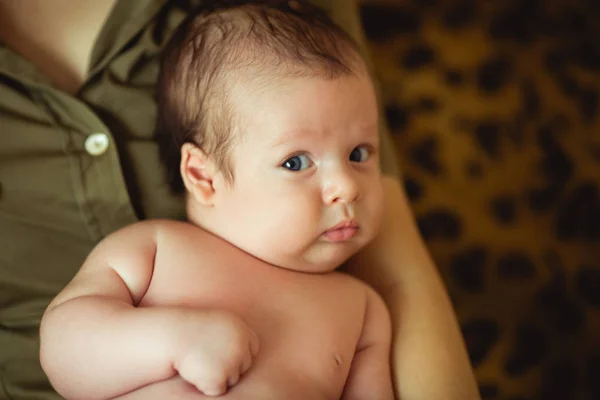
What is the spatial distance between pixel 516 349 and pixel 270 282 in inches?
33.5

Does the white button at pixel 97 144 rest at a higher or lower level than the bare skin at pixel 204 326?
higher

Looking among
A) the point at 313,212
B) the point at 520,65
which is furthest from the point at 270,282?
the point at 520,65

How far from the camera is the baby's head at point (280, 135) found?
2.67 feet

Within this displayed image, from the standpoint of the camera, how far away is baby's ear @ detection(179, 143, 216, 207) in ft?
2.83

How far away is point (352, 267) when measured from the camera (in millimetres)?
1024

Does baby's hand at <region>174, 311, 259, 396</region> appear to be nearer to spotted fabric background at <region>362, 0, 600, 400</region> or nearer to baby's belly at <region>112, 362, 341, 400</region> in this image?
baby's belly at <region>112, 362, 341, 400</region>

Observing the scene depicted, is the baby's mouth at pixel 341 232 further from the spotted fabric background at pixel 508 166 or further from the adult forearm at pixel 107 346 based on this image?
the spotted fabric background at pixel 508 166

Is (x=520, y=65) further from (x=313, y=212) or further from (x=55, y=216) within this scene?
(x=55, y=216)

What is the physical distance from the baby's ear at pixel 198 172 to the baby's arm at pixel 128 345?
0.59 ft

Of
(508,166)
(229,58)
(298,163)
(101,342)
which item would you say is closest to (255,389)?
(101,342)

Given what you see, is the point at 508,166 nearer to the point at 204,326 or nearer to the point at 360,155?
the point at 360,155

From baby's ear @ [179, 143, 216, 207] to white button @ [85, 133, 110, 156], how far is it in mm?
132

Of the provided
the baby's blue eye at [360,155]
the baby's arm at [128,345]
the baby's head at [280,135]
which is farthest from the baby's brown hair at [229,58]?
the baby's arm at [128,345]

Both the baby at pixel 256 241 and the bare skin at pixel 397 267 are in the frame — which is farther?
the bare skin at pixel 397 267
